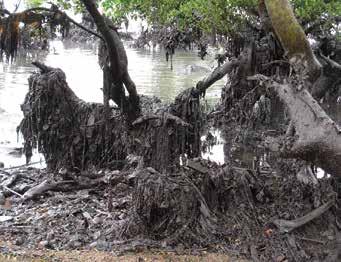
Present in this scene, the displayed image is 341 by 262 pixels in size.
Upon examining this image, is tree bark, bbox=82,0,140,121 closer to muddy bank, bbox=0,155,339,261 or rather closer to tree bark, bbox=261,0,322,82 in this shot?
muddy bank, bbox=0,155,339,261

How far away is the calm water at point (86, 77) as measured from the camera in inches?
638

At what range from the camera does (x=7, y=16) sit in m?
7.98

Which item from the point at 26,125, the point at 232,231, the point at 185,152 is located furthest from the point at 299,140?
the point at 26,125

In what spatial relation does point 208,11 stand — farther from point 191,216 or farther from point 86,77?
point 86,77

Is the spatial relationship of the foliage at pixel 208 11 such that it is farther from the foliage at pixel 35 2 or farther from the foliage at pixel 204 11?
the foliage at pixel 35 2

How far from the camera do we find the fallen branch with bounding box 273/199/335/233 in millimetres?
7180

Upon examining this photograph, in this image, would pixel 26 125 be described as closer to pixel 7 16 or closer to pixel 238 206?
pixel 7 16

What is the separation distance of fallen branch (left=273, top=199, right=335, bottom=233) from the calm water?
21.1 ft

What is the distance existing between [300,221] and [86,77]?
18232 millimetres

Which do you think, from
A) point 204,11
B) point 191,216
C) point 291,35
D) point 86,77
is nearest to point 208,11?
point 204,11

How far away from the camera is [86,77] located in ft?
79.3

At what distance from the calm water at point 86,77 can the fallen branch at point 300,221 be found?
644cm

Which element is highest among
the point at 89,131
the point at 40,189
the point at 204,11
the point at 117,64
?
the point at 204,11

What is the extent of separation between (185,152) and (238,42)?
3.36 m
